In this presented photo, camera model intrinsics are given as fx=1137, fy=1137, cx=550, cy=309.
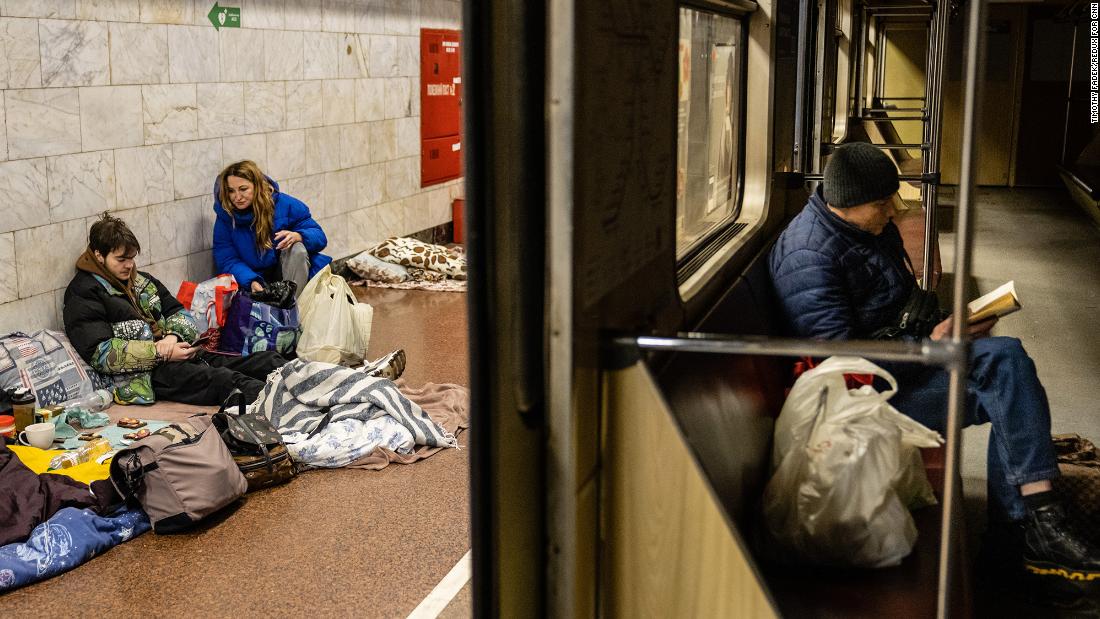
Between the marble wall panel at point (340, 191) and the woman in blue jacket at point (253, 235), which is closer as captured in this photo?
the woman in blue jacket at point (253, 235)

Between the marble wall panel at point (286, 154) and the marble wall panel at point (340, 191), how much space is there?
415 millimetres

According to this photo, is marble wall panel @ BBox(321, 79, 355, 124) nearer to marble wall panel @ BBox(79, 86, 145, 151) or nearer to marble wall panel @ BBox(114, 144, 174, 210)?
marble wall panel @ BBox(114, 144, 174, 210)

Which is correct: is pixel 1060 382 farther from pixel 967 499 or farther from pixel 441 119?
pixel 441 119

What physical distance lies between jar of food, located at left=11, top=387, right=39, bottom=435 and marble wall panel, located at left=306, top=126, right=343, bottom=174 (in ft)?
12.4

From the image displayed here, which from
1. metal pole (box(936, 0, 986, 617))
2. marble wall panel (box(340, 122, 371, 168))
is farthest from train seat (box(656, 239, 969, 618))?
marble wall panel (box(340, 122, 371, 168))

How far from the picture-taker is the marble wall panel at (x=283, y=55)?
7.81 meters

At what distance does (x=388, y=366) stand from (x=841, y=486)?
3633 millimetres

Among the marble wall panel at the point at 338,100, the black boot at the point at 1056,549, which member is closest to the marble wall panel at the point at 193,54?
the marble wall panel at the point at 338,100

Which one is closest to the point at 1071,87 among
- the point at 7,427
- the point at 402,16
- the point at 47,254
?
the point at 402,16

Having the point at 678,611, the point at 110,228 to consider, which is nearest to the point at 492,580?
the point at 678,611

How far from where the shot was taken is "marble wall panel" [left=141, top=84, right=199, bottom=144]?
6.59 metres

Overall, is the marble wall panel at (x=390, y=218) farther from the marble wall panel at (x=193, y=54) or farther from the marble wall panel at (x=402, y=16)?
the marble wall panel at (x=193, y=54)

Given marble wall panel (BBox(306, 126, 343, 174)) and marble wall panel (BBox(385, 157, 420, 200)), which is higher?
marble wall panel (BBox(306, 126, 343, 174))

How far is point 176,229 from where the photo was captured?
271 inches
